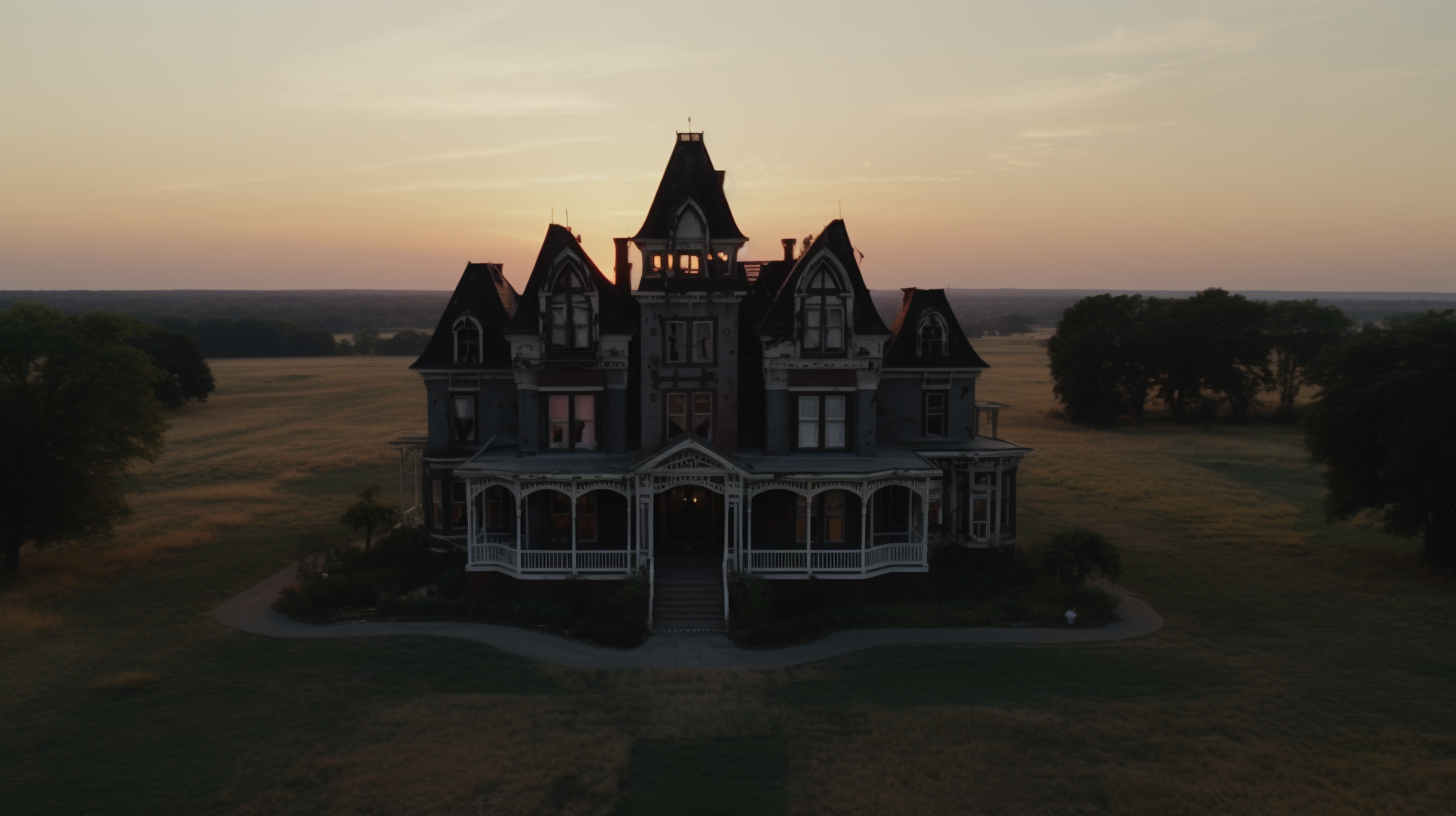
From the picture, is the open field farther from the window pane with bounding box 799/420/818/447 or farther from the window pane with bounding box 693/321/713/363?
the window pane with bounding box 693/321/713/363

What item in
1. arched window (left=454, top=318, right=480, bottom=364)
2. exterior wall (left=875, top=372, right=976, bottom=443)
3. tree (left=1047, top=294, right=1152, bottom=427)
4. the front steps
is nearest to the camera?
the front steps

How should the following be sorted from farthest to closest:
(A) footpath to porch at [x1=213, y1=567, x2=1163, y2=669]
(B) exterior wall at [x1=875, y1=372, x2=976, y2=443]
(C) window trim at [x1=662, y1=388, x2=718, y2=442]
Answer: (B) exterior wall at [x1=875, y1=372, x2=976, y2=443]
(C) window trim at [x1=662, y1=388, x2=718, y2=442]
(A) footpath to porch at [x1=213, y1=567, x2=1163, y2=669]

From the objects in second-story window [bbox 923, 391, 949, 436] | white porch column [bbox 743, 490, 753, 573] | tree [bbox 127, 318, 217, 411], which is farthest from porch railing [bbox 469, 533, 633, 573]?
tree [bbox 127, 318, 217, 411]

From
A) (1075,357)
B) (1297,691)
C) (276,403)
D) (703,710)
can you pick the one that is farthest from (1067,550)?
(276,403)

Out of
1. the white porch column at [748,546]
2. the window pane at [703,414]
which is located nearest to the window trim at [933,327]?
the window pane at [703,414]

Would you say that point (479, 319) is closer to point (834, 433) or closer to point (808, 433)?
point (808, 433)

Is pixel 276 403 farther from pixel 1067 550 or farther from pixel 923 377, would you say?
pixel 1067 550
